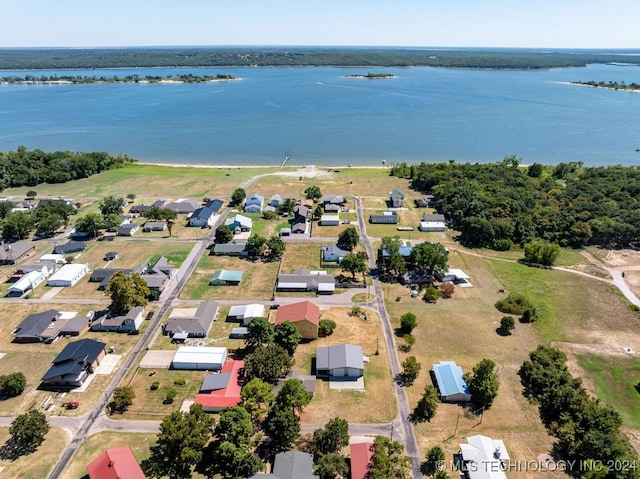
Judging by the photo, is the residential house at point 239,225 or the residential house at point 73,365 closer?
the residential house at point 73,365

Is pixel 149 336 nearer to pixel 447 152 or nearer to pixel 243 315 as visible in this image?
pixel 243 315

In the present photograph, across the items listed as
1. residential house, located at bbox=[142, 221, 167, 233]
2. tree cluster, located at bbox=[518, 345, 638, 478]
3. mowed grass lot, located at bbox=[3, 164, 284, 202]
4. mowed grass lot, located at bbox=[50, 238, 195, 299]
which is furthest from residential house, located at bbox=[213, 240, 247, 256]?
tree cluster, located at bbox=[518, 345, 638, 478]

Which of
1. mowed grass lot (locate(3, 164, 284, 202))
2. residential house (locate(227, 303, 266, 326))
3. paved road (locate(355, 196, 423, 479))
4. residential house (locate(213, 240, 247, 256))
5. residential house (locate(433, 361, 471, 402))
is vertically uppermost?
mowed grass lot (locate(3, 164, 284, 202))

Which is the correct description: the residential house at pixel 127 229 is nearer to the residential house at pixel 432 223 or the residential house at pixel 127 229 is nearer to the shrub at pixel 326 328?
the shrub at pixel 326 328

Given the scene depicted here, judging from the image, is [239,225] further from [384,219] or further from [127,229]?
[384,219]

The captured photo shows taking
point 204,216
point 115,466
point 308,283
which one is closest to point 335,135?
point 204,216

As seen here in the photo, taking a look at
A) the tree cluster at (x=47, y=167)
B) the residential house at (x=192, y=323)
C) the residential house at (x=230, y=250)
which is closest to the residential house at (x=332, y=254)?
the residential house at (x=230, y=250)

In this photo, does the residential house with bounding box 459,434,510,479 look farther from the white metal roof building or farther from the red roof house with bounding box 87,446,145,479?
the red roof house with bounding box 87,446,145,479
